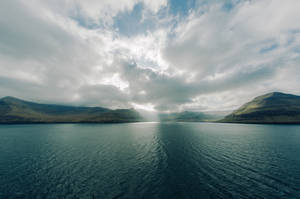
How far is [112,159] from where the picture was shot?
33.1m

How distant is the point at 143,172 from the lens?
25.1 metres

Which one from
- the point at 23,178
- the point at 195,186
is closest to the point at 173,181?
the point at 195,186

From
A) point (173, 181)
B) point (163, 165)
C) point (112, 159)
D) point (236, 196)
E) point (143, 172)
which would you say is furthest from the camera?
point (112, 159)

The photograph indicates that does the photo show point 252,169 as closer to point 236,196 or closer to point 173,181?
point 236,196

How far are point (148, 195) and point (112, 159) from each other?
19231 mm

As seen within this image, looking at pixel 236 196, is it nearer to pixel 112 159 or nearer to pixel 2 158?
pixel 112 159

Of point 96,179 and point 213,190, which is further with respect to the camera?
point 96,179

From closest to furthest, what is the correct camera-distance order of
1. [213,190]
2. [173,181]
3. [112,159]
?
[213,190]
[173,181]
[112,159]

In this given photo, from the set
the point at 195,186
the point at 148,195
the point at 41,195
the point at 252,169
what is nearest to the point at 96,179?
the point at 41,195

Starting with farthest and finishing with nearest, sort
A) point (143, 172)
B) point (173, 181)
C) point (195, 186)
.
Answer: point (143, 172) → point (173, 181) → point (195, 186)

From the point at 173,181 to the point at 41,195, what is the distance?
23.8 metres

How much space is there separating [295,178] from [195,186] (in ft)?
74.8

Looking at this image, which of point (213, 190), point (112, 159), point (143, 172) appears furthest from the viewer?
point (112, 159)

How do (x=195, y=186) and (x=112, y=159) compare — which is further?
(x=112, y=159)
